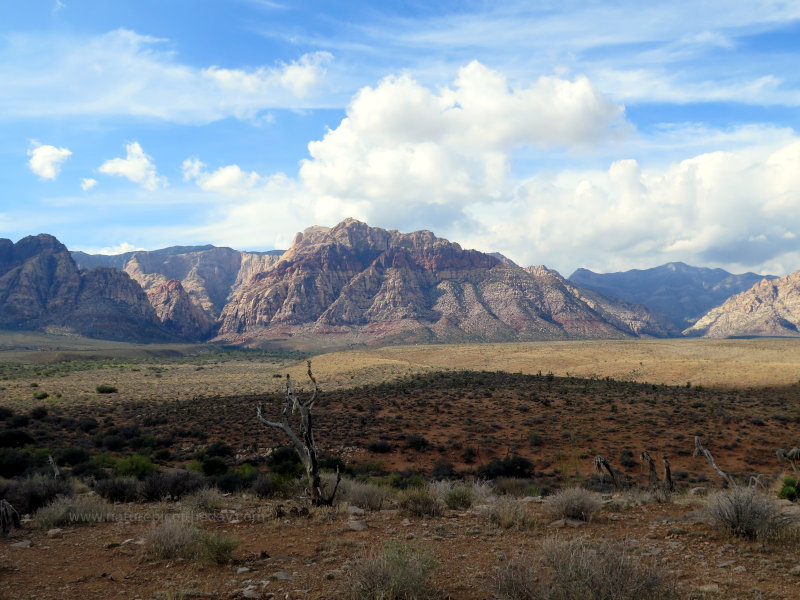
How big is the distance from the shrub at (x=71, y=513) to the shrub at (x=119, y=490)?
1.57 meters

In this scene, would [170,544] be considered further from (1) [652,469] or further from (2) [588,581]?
(1) [652,469]

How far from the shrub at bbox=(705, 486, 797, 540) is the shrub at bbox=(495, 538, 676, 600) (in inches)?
129

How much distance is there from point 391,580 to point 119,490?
9732 mm

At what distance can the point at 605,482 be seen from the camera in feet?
53.6

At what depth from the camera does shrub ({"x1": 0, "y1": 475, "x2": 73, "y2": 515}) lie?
1047 cm

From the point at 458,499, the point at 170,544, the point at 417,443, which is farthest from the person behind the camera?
the point at 417,443

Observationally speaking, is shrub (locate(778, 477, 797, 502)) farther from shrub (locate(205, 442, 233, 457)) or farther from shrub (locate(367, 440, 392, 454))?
shrub (locate(205, 442, 233, 457))

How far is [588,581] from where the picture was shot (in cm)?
491

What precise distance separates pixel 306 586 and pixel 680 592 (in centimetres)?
446

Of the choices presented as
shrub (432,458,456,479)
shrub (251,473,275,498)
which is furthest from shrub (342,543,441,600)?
shrub (432,458,456,479)

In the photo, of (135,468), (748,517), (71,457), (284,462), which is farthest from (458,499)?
(71,457)

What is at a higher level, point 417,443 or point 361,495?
point 361,495

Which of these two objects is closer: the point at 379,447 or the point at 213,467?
the point at 213,467

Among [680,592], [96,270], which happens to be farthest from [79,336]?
[680,592]
